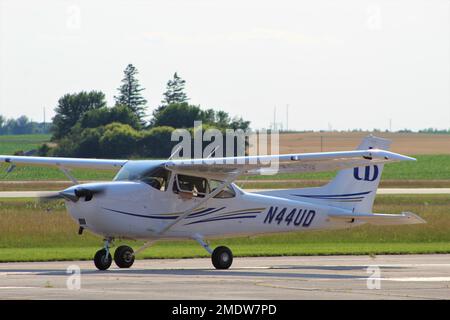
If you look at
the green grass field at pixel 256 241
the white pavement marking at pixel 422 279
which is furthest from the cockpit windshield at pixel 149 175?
the white pavement marking at pixel 422 279

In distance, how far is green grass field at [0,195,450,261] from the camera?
26.2m

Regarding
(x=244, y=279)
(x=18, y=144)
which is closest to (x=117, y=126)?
(x=18, y=144)

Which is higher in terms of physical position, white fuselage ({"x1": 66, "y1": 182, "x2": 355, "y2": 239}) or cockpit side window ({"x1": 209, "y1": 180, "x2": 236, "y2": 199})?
cockpit side window ({"x1": 209, "y1": 180, "x2": 236, "y2": 199})

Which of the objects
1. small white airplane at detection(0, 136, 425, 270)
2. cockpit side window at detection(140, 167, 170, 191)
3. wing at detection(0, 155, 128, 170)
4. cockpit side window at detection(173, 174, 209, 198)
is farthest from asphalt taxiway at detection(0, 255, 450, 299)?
wing at detection(0, 155, 128, 170)

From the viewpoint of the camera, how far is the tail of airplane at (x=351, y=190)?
2311 centimetres

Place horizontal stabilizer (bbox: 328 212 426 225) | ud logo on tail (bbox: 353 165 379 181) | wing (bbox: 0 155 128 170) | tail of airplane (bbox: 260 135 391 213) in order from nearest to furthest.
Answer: horizontal stabilizer (bbox: 328 212 426 225), tail of airplane (bbox: 260 135 391 213), wing (bbox: 0 155 128 170), ud logo on tail (bbox: 353 165 379 181)

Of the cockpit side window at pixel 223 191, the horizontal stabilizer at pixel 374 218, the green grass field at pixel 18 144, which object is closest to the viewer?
the cockpit side window at pixel 223 191

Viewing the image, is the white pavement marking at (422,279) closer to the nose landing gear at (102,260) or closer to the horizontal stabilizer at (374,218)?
the horizontal stabilizer at (374,218)

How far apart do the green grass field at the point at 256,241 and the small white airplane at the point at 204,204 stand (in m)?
3.24

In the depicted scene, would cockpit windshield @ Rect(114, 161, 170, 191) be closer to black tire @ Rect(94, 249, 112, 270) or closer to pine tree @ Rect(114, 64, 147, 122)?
black tire @ Rect(94, 249, 112, 270)

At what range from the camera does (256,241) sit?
97.7 ft

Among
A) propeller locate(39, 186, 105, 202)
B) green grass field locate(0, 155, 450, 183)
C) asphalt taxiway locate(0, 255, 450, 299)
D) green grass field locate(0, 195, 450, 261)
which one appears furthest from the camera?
green grass field locate(0, 155, 450, 183)

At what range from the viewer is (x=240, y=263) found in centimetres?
2302

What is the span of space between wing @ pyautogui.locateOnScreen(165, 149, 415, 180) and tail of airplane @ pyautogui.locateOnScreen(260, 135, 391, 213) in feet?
5.44
